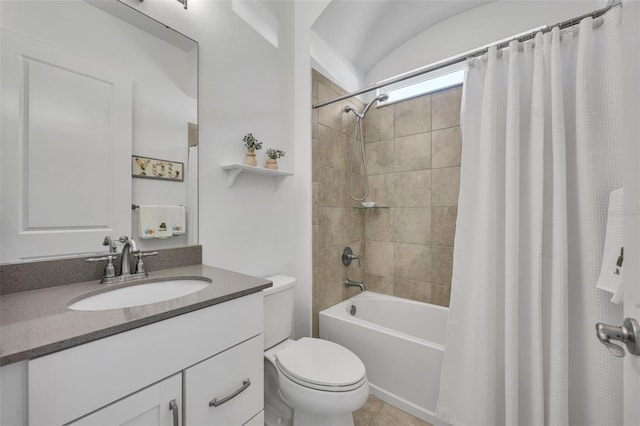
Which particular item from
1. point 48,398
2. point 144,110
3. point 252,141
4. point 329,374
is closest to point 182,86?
point 144,110

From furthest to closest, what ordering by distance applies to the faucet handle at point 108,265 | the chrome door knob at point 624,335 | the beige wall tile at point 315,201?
the beige wall tile at point 315,201, the faucet handle at point 108,265, the chrome door knob at point 624,335

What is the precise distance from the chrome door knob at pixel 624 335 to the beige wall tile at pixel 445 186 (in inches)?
63.4

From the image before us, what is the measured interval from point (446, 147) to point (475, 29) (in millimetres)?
892

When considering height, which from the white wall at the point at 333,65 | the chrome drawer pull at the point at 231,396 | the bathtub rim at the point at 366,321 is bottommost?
the bathtub rim at the point at 366,321

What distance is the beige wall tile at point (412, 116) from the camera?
215cm

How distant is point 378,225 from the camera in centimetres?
245

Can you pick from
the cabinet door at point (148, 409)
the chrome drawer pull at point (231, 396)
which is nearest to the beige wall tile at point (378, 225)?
the chrome drawer pull at point (231, 396)

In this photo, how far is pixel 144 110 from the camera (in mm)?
1209

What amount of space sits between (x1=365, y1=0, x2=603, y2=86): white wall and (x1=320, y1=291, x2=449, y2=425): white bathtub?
2.03m

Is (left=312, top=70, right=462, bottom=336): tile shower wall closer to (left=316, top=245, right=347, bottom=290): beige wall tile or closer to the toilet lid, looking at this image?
(left=316, top=245, right=347, bottom=290): beige wall tile

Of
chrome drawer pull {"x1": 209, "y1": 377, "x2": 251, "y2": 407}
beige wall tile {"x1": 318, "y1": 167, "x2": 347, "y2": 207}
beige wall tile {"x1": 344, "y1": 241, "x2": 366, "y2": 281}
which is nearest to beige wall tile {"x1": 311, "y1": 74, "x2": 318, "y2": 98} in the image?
beige wall tile {"x1": 318, "y1": 167, "x2": 347, "y2": 207}

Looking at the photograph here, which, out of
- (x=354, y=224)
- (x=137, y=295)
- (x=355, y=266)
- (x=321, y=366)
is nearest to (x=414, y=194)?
(x=354, y=224)

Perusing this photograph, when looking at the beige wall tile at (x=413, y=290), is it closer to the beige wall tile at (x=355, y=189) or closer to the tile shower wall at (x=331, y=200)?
the tile shower wall at (x=331, y=200)

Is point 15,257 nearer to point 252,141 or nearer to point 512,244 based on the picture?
point 252,141
